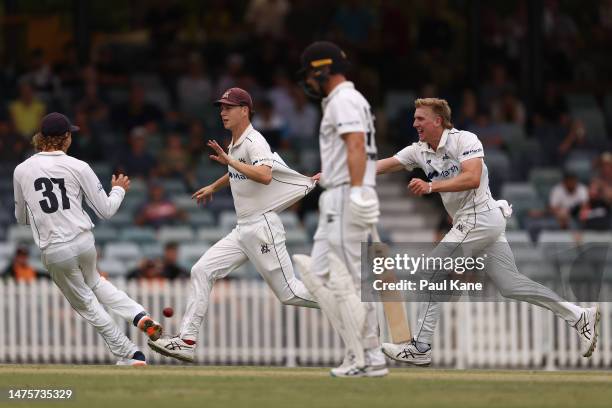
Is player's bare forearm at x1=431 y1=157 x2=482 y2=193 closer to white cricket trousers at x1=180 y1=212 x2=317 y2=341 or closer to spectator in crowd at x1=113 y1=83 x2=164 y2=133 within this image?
white cricket trousers at x1=180 y1=212 x2=317 y2=341

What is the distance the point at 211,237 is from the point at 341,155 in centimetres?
1010

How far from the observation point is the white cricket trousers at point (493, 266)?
14.0m

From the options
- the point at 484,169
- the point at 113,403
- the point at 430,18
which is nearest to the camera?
the point at 113,403

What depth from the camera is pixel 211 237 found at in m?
22.1

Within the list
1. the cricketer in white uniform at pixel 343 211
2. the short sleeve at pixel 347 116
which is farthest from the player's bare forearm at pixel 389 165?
the short sleeve at pixel 347 116

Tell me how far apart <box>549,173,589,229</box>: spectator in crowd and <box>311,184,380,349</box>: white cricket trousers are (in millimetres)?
10498

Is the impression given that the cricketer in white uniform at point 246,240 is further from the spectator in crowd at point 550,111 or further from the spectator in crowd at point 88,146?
the spectator in crowd at point 550,111

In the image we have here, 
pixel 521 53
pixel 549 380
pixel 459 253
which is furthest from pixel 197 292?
pixel 521 53

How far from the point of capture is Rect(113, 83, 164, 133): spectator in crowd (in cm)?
2461

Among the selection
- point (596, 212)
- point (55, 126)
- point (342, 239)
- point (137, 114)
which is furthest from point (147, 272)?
point (342, 239)

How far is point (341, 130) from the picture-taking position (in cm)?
1197

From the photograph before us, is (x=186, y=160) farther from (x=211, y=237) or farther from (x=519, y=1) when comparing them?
(x=519, y=1)

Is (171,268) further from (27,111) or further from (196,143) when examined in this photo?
(27,111)

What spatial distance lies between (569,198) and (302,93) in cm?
448
